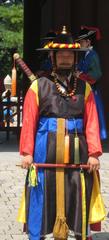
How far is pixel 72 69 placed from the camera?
15.5 feet

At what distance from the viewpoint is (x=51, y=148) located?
4.66 meters

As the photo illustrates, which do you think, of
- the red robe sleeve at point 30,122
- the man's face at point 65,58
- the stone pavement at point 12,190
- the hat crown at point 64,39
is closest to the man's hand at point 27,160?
the red robe sleeve at point 30,122

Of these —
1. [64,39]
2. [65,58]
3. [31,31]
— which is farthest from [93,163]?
[31,31]

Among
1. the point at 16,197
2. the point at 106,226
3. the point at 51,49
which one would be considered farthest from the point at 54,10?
the point at 51,49

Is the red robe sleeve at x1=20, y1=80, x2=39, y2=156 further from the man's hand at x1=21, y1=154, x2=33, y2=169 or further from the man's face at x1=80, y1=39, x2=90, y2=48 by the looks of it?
the man's face at x1=80, y1=39, x2=90, y2=48

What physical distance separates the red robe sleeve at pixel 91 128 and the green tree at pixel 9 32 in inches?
1255

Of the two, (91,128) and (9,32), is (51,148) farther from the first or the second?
(9,32)

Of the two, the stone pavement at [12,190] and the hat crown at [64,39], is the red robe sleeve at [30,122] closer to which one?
the hat crown at [64,39]

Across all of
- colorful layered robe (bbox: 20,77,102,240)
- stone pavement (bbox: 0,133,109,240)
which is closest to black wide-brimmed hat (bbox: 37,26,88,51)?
colorful layered robe (bbox: 20,77,102,240)

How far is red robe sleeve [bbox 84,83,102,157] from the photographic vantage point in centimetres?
465

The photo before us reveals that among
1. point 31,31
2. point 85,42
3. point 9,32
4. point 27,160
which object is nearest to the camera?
point 27,160

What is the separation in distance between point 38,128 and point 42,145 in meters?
0.14

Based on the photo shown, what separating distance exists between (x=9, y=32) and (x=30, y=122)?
110ft

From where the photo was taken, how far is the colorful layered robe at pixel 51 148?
4645 mm
